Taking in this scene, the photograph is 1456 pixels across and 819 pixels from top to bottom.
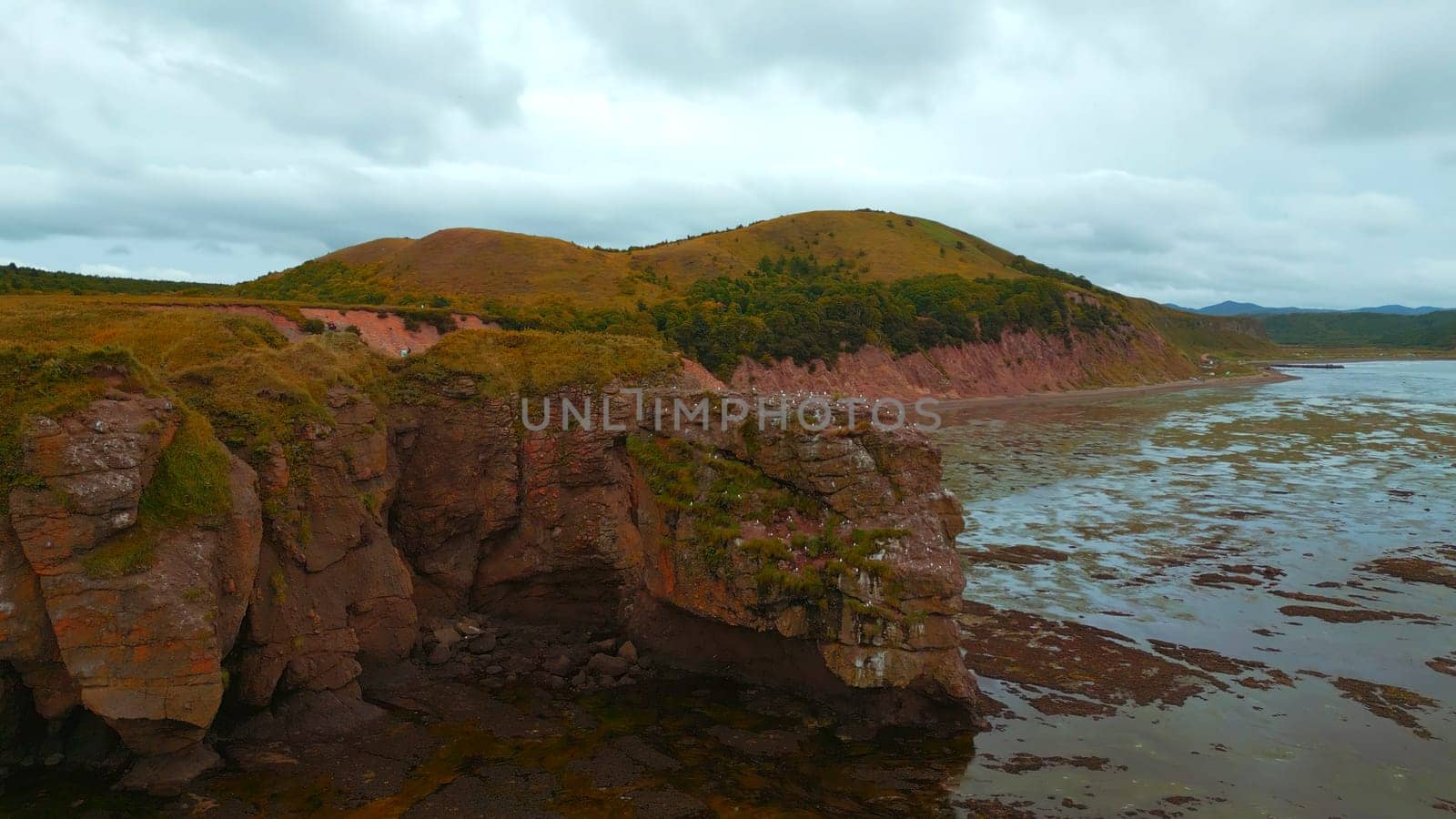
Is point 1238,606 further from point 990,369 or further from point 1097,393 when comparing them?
point 1097,393

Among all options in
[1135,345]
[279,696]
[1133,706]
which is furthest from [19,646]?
[1135,345]

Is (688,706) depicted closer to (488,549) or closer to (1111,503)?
(488,549)

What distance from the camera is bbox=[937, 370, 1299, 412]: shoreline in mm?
95438

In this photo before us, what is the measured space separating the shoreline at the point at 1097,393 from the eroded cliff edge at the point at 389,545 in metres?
71.5

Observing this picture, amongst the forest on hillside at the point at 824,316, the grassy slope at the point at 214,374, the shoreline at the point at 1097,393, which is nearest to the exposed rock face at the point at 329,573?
the grassy slope at the point at 214,374

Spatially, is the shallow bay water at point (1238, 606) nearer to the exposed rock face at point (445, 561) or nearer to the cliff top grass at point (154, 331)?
the exposed rock face at point (445, 561)

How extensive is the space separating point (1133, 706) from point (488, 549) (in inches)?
661

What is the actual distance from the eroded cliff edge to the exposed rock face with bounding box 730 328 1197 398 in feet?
167

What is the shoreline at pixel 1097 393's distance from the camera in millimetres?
95438

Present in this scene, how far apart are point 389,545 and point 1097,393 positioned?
10580 cm

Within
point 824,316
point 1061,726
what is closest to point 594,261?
point 824,316

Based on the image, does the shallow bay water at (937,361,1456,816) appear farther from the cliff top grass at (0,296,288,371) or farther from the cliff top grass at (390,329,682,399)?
the cliff top grass at (0,296,288,371)

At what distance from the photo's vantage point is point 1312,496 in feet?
137

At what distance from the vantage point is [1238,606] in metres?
25.7
